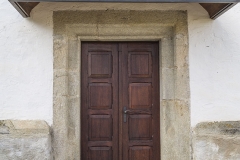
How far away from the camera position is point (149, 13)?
3.02 metres

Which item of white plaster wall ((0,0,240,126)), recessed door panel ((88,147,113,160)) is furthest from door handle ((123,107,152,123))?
white plaster wall ((0,0,240,126))

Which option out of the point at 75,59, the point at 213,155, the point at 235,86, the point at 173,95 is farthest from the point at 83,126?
the point at 235,86

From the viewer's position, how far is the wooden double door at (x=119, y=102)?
314 centimetres

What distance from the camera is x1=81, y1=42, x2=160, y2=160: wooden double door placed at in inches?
123

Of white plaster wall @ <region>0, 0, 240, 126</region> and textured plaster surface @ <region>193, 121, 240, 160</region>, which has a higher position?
white plaster wall @ <region>0, 0, 240, 126</region>

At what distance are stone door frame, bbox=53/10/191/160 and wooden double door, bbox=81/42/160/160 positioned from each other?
4.7 inches

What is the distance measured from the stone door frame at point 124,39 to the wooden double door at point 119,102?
0.40 ft

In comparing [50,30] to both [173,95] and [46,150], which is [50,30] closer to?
[46,150]

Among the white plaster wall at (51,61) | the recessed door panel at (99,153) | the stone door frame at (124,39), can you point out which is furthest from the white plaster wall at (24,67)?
the recessed door panel at (99,153)

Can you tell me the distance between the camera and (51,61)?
2930mm

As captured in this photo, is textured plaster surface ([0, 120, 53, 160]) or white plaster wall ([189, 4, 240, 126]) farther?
white plaster wall ([189, 4, 240, 126])

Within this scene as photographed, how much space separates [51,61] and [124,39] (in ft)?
2.99

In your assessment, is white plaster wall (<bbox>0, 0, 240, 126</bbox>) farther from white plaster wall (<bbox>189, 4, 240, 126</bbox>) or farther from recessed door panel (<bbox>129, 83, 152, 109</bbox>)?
recessed door panel (<bbox>129, 83, 152, 109</bbox>)

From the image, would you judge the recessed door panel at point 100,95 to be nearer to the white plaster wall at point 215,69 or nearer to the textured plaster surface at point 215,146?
the white plaster wall at point 215,69
